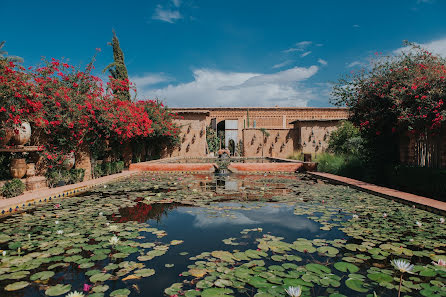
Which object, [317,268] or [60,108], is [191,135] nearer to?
[60,108]

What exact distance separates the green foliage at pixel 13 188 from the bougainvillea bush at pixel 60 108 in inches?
43.7

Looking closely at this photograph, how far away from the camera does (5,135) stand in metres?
5.15

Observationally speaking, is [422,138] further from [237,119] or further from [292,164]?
[237,119]

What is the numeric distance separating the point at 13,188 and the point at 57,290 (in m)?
4.44

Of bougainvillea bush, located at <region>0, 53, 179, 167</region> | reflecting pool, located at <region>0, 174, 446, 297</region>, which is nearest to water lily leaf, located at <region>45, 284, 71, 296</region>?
reflecting pool, located at <region>0, 174, 446, 297</region>

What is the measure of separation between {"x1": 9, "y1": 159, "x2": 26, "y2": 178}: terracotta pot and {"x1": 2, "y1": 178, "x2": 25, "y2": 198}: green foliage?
23cm

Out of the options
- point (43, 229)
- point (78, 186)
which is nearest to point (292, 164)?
point (78, 186)

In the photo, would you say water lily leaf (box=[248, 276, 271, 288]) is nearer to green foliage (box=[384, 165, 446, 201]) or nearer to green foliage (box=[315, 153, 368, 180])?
green foliage (box=[384, 165, 446, 201])

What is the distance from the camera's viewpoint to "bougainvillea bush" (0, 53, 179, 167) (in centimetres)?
503

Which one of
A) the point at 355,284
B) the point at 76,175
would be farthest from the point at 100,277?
the point at 76,175

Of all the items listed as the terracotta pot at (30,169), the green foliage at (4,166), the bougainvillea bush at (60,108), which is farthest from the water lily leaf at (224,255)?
the green foliage at (4,166)

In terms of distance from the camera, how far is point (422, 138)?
6.31 metres

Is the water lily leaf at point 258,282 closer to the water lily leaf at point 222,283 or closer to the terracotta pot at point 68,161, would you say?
the water lily leaf at point 222,283

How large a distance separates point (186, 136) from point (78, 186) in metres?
14.2
